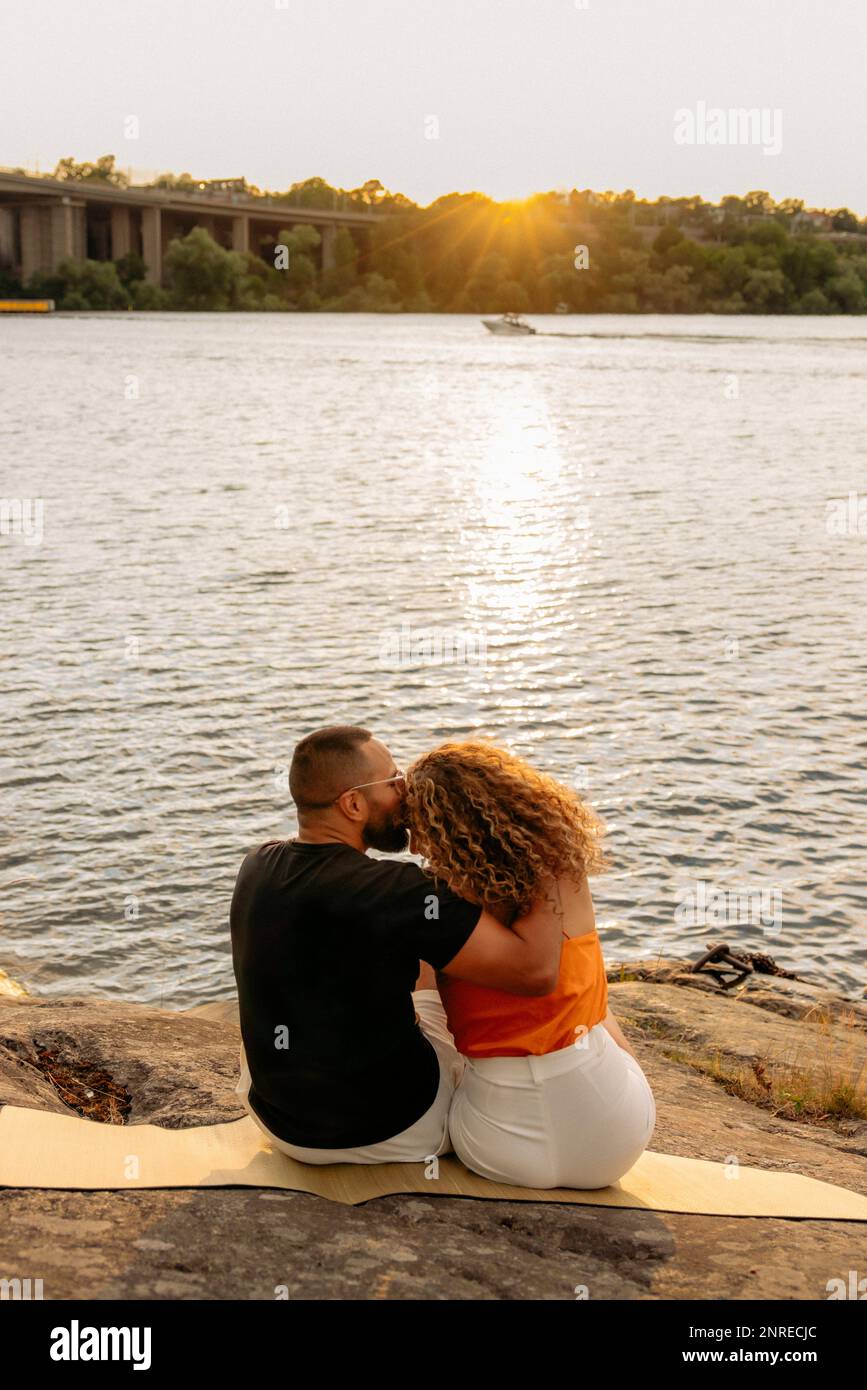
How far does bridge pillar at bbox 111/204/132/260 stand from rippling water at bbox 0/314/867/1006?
9069cm

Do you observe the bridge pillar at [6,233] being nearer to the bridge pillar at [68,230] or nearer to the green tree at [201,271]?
the bridge pillar at [68,230]

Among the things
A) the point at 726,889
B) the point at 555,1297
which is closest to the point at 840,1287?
the point at 555,1297

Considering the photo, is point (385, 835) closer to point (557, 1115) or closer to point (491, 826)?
point (491, 826)

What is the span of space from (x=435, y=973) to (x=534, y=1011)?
39 centimetres

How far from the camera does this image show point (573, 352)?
3814 inches

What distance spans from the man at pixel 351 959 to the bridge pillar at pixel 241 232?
A: 5828 inches

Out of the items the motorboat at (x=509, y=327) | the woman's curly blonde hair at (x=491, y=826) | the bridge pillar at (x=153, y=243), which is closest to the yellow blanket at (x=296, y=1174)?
the woman's curly blonde hair at (x=491, y=826)

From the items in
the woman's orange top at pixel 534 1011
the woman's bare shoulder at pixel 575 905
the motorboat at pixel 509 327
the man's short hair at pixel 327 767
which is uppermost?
the motorboat at pixel 509 327

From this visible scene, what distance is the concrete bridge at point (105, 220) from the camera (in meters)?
125

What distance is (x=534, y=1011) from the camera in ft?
14.2

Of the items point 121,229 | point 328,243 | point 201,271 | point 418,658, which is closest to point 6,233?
point 121,229

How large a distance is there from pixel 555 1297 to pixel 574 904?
1130 mm

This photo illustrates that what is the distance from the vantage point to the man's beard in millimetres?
4266

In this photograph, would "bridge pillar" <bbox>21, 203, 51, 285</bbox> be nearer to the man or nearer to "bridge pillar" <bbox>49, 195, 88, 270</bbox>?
"bridge pillar" <bbox>49, 195, 88, 270</bbox>
